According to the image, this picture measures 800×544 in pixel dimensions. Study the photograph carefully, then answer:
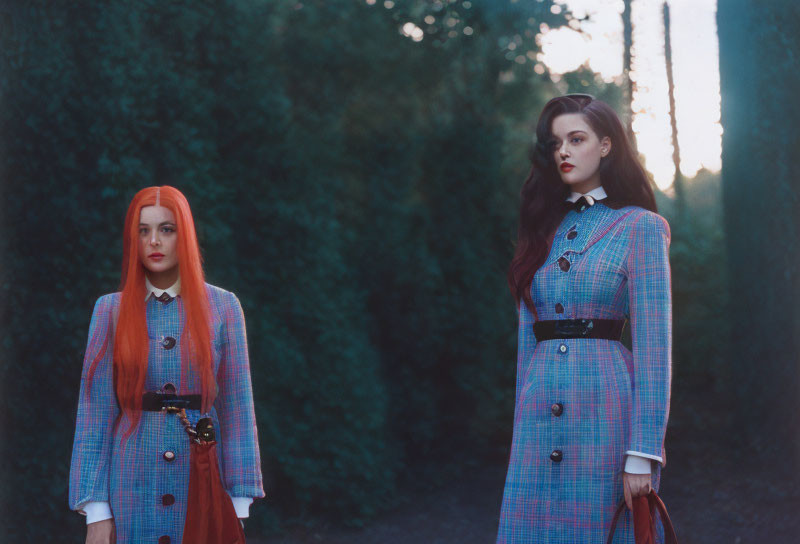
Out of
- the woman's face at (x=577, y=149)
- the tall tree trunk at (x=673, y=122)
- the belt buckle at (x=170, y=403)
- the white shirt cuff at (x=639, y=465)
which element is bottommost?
the white shirt cuff at (x=639, y=465)

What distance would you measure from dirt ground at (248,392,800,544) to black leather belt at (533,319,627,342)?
13.1ft

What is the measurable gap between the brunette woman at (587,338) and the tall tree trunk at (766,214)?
5.15 meters

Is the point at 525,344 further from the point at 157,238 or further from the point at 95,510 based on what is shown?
the point at 95,510

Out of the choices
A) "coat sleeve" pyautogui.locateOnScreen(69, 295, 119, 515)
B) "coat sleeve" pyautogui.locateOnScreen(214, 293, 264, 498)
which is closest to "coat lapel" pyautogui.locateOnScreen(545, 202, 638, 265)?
"coat sleeve" pyautogui.locateOnScreen(214, 293, 264, 498)

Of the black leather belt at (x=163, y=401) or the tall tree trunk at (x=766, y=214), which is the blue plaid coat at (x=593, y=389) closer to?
the black leather belt at (x=163, y=401)

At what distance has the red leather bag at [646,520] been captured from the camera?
3.08 metres

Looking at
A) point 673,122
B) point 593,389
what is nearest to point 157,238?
point 593,389

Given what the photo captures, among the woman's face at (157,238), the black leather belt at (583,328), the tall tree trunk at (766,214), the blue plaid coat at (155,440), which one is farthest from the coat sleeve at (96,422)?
the tall tree trunk at (766,214)

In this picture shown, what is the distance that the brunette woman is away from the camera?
3266 millimetres

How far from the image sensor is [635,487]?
3172 mm

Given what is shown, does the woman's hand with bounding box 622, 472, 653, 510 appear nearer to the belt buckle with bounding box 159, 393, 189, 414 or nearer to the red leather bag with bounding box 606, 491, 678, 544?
the red leather bag with bounding box 606, 491, 678, 544

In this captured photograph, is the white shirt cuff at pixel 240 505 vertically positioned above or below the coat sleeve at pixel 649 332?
below

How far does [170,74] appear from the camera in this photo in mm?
6332

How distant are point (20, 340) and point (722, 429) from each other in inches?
246
